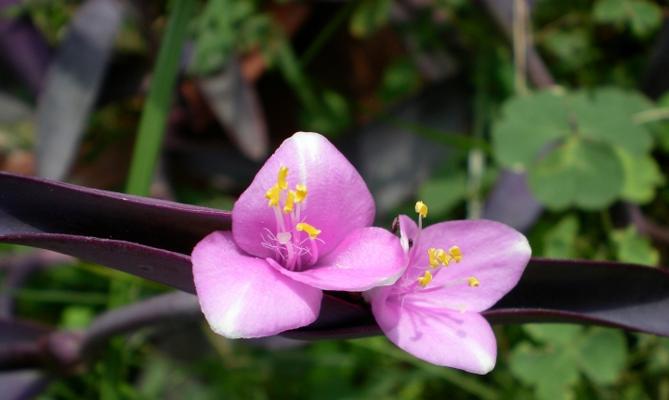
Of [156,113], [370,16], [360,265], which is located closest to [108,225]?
[360,265]

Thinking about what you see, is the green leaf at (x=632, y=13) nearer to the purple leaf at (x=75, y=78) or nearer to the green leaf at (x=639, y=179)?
the green leaf at (x=639, y=179)

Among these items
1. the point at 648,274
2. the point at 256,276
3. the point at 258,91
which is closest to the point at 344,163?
the point at 256,276

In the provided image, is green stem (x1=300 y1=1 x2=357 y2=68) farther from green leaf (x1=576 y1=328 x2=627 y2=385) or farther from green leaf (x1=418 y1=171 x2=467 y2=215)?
green leaf (x1=576 y1=328 x2=627 y2=385)

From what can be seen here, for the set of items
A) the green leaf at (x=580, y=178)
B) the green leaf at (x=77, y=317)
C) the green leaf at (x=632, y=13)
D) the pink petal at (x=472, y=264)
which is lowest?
the green leaf at (x=77, y=317)

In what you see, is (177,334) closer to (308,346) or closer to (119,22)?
(308,346)

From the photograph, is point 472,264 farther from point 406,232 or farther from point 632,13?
point 632,13

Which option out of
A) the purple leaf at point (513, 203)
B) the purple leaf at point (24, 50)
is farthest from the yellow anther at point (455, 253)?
the purple leaf at point (24, 50)

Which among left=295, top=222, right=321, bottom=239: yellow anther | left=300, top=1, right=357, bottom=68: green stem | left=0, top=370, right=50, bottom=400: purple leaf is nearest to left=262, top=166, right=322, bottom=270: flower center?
left=295, top=222, right=321, bottom=239: yellow anther
